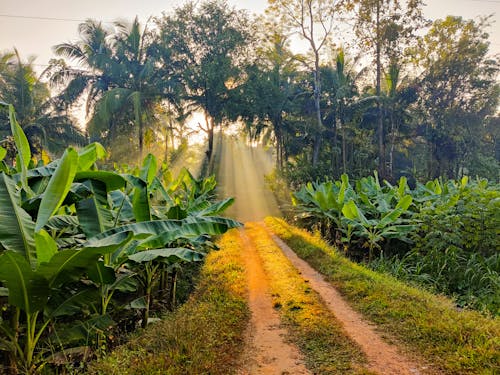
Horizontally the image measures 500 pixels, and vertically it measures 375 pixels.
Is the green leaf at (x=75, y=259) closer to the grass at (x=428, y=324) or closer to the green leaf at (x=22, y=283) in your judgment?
the green leaf at (x=22, y=283)

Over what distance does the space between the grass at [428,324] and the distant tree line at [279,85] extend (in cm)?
1610

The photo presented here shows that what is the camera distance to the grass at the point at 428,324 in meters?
3.26

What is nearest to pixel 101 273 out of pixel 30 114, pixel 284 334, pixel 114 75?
pixel 284 334

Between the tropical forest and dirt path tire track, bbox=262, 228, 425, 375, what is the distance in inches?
0.9

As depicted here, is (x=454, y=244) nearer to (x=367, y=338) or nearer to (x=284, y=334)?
(x=367, y=338)

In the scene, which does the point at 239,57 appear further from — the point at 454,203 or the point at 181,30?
the point at 454,203

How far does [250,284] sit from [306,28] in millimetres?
18918

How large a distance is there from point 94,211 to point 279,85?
22.7 metres

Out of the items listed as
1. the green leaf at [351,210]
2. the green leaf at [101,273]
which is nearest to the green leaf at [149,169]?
the green leaf at [101,273]

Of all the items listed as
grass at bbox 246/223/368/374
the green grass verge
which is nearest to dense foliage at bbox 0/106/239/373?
the green grass verge

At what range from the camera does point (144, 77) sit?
20.5 m

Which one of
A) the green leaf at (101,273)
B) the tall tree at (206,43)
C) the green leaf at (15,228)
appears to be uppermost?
the tall tree at (206,43)

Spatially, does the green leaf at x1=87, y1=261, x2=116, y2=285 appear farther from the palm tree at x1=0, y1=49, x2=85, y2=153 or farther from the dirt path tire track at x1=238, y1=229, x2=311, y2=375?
the palm tree at x1=0, y1=49, x2=85, y2=153

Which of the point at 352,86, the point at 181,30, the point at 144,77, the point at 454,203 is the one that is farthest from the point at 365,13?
the point at 454,203
